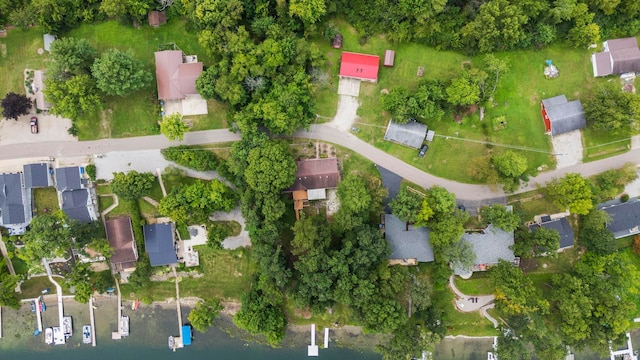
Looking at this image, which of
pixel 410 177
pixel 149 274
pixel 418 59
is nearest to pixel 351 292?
pixel 410 177

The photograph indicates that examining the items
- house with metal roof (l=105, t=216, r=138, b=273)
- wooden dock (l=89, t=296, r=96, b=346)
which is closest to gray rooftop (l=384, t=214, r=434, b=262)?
house with metal roof (l=105, t=216, r=138, b=273)

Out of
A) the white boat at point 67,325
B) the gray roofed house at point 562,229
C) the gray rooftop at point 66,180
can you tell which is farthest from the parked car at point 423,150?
the white boat at point 67,325

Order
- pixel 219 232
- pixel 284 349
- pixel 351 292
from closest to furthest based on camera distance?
pixel 351 292 < pixel 219 232 < pixel 284 349

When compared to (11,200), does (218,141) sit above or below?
above

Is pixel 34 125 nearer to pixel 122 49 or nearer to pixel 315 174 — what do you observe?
pixel 122 49

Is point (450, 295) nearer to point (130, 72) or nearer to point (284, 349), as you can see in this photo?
point (284, 349)

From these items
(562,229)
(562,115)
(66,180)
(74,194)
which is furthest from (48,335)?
(562,115)

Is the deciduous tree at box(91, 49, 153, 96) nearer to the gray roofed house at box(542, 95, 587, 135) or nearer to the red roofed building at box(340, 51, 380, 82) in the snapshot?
the red roofed building at box(340, 51, 380, 82)
